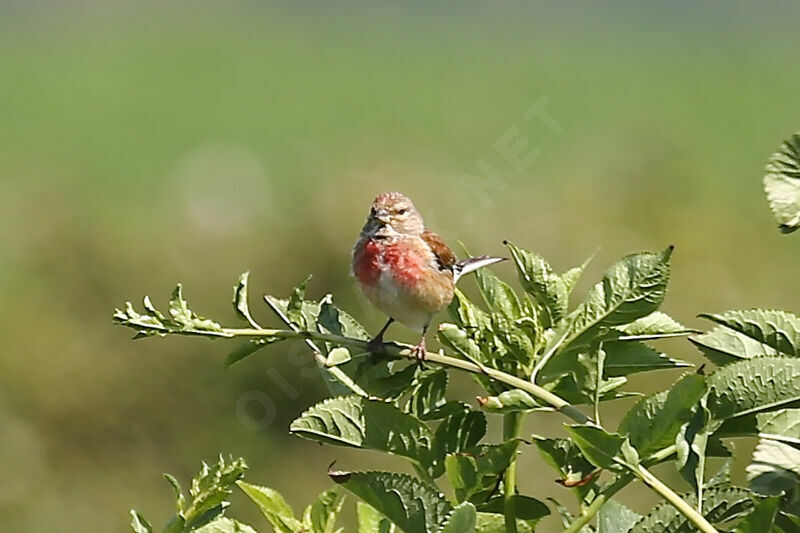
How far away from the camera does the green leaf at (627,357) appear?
39.2 inches

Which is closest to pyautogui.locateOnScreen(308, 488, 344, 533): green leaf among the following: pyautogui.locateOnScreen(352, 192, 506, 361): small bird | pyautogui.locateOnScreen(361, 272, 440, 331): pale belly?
pyautogui.locateOnScreen(352, 192, 506, 361): small bird

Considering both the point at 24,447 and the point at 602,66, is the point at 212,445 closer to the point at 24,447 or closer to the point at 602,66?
the point at 24,447

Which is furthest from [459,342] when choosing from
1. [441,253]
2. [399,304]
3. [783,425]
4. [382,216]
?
Answer: [382,216]

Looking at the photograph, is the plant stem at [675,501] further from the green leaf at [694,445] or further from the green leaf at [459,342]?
the green leaf at [459,342]

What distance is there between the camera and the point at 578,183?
7.91m

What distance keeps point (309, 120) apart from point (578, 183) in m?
8.18

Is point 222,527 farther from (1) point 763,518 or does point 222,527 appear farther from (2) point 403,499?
(1) point 763,518

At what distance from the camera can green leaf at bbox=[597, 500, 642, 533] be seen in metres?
0.99

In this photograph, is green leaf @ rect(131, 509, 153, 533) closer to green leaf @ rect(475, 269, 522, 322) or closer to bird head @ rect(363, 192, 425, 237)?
green leaf @ rect(475, 269, 522, 322)

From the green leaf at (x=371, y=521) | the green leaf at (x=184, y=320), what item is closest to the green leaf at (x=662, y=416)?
the green leaf at (x=371, y=521)

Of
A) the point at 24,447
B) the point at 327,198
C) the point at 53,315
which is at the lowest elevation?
the point at 24,447

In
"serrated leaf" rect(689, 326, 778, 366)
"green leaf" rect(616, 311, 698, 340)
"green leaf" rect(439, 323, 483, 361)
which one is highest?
"serrated leaf" rect(689, 326, 778, 366)

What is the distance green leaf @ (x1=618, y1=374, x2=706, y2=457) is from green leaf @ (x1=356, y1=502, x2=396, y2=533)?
217mm

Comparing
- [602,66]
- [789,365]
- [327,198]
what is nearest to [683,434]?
[789,365]
